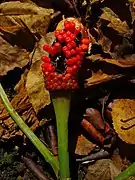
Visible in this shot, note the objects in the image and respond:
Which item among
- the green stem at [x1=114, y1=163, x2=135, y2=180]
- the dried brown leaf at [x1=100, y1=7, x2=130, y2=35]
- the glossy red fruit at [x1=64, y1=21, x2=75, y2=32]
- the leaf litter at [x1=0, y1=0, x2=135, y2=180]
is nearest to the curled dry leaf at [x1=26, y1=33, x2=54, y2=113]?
the leaf litter at [x1=0, y1=0, x2=135, y2=180]

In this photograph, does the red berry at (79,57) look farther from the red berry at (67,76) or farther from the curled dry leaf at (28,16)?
the curled dry leaf at (28,16)

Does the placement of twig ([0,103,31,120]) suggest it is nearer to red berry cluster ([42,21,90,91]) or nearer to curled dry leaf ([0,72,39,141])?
curled dry leaf ([0,72,39,141])

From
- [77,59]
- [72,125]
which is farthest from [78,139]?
[77,59]

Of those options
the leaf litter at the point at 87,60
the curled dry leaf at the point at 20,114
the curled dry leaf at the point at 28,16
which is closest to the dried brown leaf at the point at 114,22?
the leaf litter at the point at 87,60

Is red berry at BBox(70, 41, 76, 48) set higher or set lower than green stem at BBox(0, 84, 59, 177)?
higher

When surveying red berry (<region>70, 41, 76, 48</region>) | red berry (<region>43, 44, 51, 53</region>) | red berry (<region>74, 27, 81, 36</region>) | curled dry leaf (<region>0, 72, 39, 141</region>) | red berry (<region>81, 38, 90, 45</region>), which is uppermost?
red berry (<region>74, 27, 81, 36</region>)
